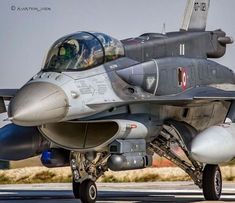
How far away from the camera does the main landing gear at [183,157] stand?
1892 centimetres

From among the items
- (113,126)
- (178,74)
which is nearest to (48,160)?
(113,126)

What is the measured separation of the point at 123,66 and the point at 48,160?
243 centimetres

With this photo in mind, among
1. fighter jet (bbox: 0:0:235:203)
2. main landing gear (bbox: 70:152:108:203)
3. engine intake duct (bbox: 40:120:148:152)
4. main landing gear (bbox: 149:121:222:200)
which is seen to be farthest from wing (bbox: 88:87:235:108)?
main landing gear (bbox: 70:152:108:203)

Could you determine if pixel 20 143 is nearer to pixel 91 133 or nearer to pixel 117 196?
pixel 91 133

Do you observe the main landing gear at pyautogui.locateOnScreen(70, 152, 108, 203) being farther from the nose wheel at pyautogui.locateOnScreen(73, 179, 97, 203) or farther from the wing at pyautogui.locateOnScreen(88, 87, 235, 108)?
the wing at pyautogui.locateOnScreen(88, 87, 235, 108)

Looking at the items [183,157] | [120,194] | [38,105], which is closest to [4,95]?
[38,105]

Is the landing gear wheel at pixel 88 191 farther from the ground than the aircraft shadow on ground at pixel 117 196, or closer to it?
farther from the ground

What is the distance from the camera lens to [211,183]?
20141 mm

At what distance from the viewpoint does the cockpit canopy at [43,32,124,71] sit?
1719 centimetres

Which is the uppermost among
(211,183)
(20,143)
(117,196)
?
(20,143)

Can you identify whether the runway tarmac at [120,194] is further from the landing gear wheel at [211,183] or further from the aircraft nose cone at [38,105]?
the aircraft nose cone at [38,105]

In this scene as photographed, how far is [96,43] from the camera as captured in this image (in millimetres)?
17672

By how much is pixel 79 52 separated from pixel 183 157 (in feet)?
13.1

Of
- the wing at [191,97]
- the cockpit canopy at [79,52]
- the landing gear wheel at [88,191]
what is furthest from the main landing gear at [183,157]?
the cockpit canopy at [79,52]
